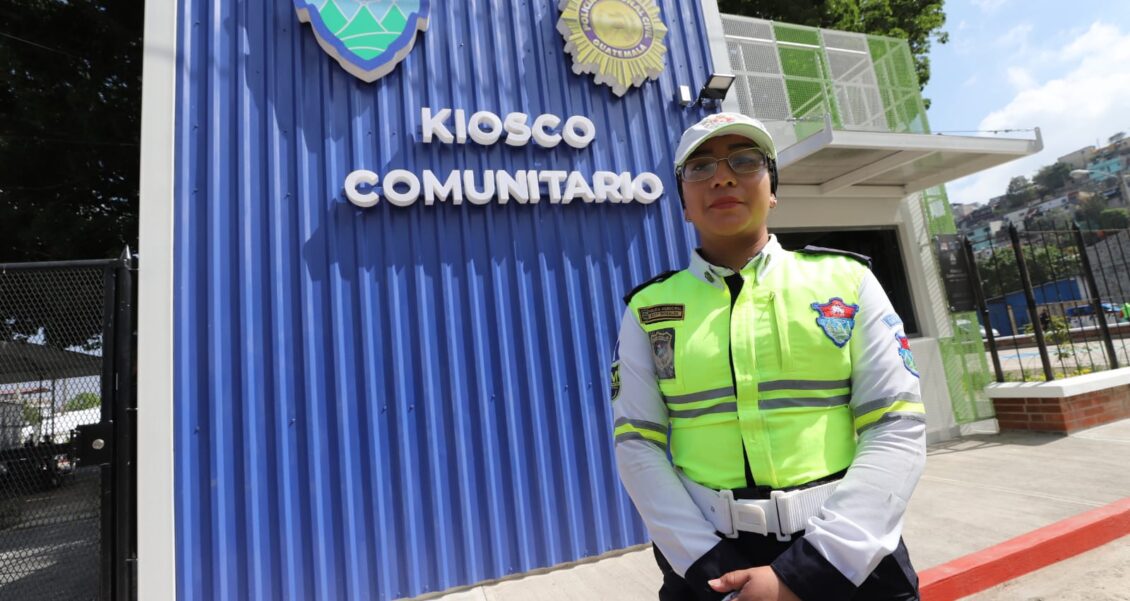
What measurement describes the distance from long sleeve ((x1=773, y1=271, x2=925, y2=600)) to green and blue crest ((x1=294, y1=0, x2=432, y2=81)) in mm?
3677

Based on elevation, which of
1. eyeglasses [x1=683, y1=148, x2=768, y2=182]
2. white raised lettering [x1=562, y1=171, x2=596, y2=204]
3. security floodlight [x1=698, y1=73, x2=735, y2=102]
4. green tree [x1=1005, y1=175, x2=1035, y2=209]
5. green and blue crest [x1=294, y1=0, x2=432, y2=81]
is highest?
green tree [x1=1005, y1=175, x2=1035, y2=209]

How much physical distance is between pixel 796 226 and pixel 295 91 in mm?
5384

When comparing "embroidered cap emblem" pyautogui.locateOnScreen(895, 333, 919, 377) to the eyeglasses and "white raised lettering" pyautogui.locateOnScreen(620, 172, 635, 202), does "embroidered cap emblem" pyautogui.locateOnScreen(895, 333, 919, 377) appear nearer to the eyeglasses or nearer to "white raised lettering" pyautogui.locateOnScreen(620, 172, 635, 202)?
the eyeglasses

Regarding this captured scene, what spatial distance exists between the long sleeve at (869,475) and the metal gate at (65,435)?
3.49 m

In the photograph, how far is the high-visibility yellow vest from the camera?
127 centimetres

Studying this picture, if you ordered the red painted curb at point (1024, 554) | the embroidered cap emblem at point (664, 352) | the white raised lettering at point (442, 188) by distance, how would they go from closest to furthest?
1. the embroidered cap emblem at point (664, 352)
2. the red painted curb at point (1024, 554)
3. the white raised lettering at point (442, 188)

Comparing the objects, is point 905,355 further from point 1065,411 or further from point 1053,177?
point 1053,177

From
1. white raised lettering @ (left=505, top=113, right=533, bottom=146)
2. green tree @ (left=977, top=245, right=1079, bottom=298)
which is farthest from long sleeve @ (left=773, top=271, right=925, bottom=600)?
green tree @ (left=977, top=245, right=1079, bottom=298)

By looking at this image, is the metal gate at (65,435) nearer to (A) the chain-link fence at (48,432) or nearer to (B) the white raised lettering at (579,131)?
(A) the chain-link fence at (48,432)

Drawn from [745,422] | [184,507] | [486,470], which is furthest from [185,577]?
[745,422]

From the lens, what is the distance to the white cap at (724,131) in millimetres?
1388

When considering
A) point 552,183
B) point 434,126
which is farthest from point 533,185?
point 434,126

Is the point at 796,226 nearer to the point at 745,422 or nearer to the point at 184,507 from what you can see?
the point at 745,422

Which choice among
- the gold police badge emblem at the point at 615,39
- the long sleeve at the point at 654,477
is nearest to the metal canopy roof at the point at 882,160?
the gold police badge emblem at the point at 615,39
